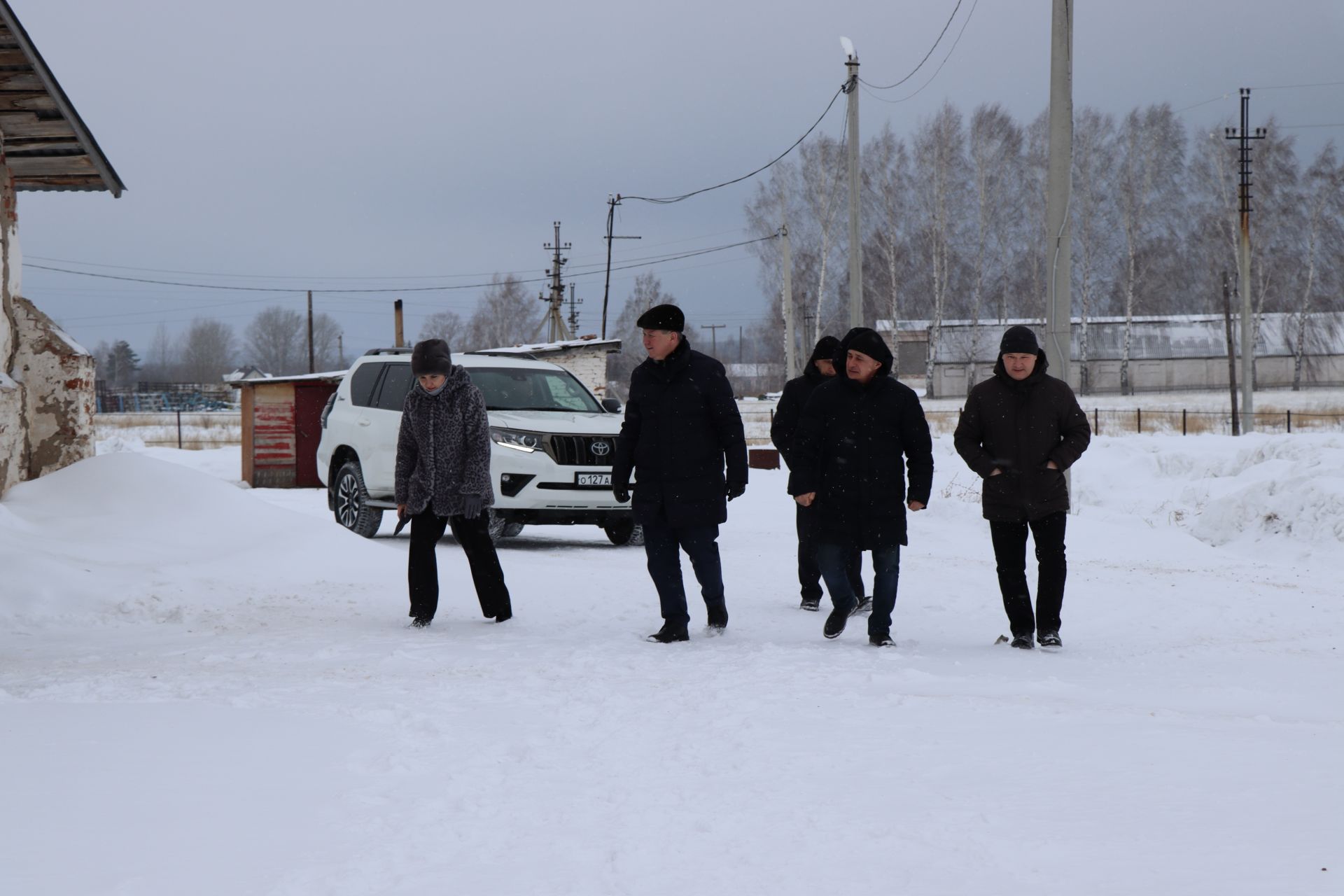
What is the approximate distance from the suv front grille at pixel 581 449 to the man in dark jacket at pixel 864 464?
5040 mm

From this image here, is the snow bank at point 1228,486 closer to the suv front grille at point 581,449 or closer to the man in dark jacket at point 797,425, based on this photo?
the suv front grille at point 581,449

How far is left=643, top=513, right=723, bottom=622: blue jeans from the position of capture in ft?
22.6

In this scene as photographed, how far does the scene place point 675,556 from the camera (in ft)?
23.0

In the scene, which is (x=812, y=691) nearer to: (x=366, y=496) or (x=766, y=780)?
(x=766, y=780)

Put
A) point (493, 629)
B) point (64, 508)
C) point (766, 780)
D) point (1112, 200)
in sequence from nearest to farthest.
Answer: point (766, 780) < point (493, 629) < point (64, 508) < point (1112, 200)

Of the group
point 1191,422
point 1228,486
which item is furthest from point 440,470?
point 1191,422

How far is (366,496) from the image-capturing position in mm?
12641

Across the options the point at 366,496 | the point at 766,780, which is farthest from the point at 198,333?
the point at 766,780

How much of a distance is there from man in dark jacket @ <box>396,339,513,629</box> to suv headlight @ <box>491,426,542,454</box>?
13.7 ft

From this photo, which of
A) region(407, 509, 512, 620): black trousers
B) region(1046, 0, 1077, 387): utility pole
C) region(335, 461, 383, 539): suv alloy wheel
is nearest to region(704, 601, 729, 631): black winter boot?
region(407, 509, 512, 620): black trousers

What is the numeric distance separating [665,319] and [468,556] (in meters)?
1.79

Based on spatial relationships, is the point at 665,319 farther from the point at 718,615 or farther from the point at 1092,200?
the point at 1092,200

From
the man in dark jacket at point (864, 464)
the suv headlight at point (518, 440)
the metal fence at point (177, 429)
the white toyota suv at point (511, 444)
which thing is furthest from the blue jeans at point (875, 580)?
the metal fence at point (177, 429)

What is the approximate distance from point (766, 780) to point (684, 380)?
10.7 feet
